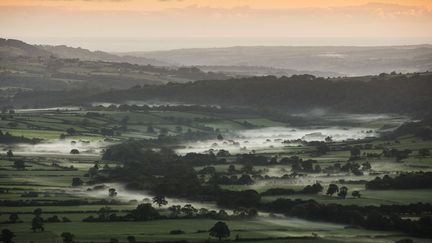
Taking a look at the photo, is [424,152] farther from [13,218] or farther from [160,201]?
[13,218]

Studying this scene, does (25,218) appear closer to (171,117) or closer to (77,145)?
(77,145)

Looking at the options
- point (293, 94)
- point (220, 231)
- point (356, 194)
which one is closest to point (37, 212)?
point (220, 231)

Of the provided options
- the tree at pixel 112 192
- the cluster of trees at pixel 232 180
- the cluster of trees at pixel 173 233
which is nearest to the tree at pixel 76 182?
the tree at pixel 112 192

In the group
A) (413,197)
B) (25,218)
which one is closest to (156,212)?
(25,218)

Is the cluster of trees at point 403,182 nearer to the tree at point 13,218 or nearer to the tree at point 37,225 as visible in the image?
the tree at point 13,218

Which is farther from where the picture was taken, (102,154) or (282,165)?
(102,154)

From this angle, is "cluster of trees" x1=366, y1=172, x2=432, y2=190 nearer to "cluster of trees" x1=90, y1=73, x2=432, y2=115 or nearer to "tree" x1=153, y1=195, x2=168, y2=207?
"tree" x1=153, y1=195, x2=168, y2=207
